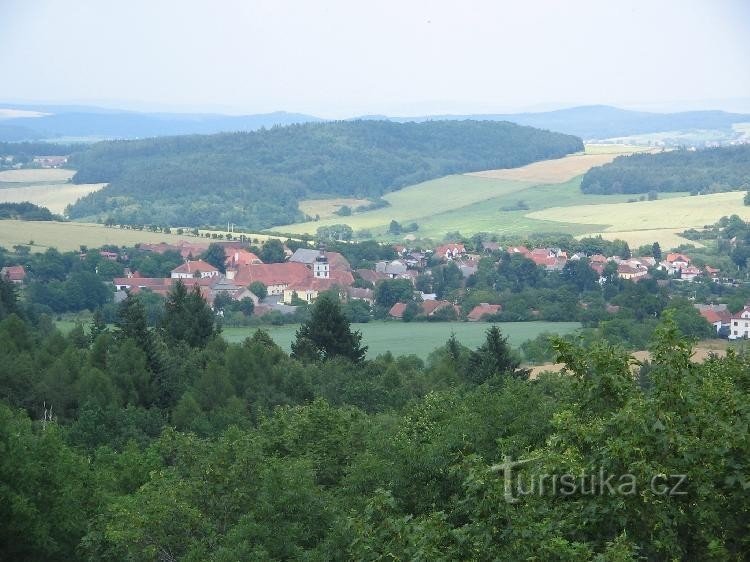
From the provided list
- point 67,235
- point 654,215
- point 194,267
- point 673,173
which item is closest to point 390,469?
point 194,267

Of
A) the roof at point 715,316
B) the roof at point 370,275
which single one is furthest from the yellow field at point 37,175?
the roof at point 715,316

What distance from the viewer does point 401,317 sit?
2758 inches

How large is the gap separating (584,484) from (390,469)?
569cm

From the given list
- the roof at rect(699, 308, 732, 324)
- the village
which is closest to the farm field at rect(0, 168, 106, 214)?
the village

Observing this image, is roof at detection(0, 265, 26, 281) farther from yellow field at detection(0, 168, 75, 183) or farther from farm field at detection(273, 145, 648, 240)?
yellow field at detection(0, 168, 75, 183)

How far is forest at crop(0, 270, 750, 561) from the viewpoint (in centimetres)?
979

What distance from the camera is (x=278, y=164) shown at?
161750mm

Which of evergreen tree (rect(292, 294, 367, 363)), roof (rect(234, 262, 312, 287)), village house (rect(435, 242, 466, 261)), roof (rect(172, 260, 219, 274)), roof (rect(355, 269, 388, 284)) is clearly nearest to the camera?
evergreen tree (rect(292, 294, 367, 363))

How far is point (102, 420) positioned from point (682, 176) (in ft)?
374

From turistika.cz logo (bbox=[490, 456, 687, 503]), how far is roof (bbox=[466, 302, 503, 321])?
58923 mm

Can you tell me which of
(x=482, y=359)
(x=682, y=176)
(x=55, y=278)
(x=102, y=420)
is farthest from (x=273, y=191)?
(x=102, y=420)

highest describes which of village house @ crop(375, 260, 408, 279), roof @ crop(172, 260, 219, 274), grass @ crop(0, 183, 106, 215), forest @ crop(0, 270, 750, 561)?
forest @ crop(0, 270, 750, 561)

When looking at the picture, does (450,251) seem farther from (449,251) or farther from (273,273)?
(273,273)

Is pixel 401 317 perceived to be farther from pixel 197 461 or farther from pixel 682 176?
pixel 682 176
